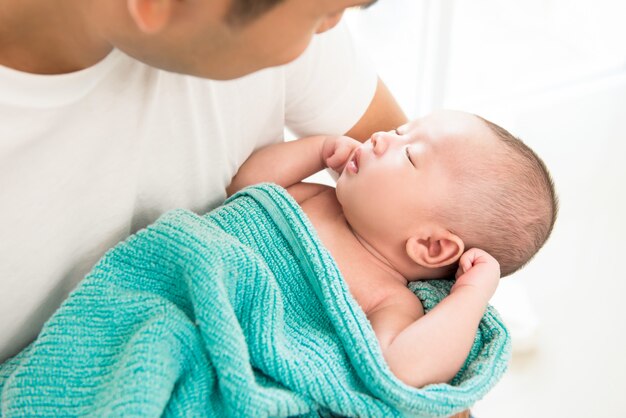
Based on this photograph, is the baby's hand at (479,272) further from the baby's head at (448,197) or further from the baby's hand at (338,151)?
the baby's hand at (338,151)

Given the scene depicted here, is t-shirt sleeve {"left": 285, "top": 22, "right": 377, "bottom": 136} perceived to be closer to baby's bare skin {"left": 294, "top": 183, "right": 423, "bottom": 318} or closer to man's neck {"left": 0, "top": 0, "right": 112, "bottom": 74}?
baby's bare skin {"left": 294, "top": 183, "right": 423, "bottom": 318}

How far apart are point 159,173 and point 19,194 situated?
21 centimetres

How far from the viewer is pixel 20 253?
0.78m

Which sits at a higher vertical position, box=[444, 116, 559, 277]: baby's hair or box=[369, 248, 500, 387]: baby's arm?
box=[444, 116, 559, 277]: baby's hair

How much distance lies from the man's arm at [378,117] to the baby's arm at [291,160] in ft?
0.27

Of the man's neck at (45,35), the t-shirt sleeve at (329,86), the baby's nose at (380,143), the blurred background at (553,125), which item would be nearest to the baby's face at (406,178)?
the baby's nose at (380,143)

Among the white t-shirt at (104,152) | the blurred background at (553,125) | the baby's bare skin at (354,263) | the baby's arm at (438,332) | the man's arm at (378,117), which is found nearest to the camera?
the white t-shirt at (104,152)

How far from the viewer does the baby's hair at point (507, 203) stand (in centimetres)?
100

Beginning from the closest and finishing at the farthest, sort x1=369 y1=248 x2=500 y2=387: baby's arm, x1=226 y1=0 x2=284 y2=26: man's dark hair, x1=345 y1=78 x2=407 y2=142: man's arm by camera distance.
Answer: x1=226 y1=0 x2=284 y2=26: man's dark hair, x1=369 y1=248 x2=500 y2=387: baby's arm, x1=345 y1=78 x2=407 y2=142: man's arm

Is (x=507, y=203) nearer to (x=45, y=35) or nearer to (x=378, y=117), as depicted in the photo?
(x=378, y=117)

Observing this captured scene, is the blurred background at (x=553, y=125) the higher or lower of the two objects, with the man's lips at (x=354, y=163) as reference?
lower

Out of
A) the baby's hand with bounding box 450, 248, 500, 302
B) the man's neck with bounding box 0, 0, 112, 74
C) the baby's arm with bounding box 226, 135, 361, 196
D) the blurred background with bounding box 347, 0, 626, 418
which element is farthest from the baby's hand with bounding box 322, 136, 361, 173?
the blurred background with bounding box 347, 0, 626, 418

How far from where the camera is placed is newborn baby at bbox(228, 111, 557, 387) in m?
1.00

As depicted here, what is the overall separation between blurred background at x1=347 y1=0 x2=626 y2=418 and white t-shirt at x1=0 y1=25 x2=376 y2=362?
798 mm
